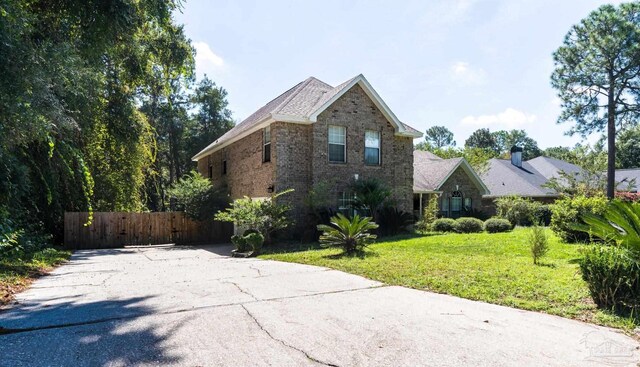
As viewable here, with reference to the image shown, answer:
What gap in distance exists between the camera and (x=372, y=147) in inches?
692

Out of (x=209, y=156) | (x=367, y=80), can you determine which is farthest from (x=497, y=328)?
(x=209, y=156)

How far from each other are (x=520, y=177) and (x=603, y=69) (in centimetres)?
1008

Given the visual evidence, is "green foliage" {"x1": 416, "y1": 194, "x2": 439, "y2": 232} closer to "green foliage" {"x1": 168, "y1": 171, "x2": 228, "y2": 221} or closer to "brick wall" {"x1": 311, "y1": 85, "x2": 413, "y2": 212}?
"brick wall" {"x1": 311, "y1": 85, "x2": 413, "y2": 212}

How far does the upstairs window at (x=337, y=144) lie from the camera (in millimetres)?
16500

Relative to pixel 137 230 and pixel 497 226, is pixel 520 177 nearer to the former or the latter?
pixel 497 226

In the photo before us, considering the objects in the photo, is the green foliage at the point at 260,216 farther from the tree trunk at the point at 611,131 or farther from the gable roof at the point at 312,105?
the tree trunk at the point at 611,131

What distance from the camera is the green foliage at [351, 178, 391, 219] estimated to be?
51.3 ft

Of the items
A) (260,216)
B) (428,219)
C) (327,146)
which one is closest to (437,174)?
(428,219)

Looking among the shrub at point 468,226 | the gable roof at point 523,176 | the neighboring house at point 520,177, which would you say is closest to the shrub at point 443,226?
the shrub at point 468,226

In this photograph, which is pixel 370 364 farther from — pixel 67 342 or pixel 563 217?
pixel 563 217

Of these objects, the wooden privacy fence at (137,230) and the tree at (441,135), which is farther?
Result: the tree at (441,135)

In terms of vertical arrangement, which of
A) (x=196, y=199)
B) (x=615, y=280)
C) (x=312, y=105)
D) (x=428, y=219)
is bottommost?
(x=615, y=280)

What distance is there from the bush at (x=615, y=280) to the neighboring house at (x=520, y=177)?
2347cm

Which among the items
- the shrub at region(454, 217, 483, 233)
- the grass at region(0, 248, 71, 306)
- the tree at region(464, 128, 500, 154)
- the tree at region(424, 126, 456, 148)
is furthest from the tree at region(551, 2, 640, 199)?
the tree at region(424, 126, 456, 148)
